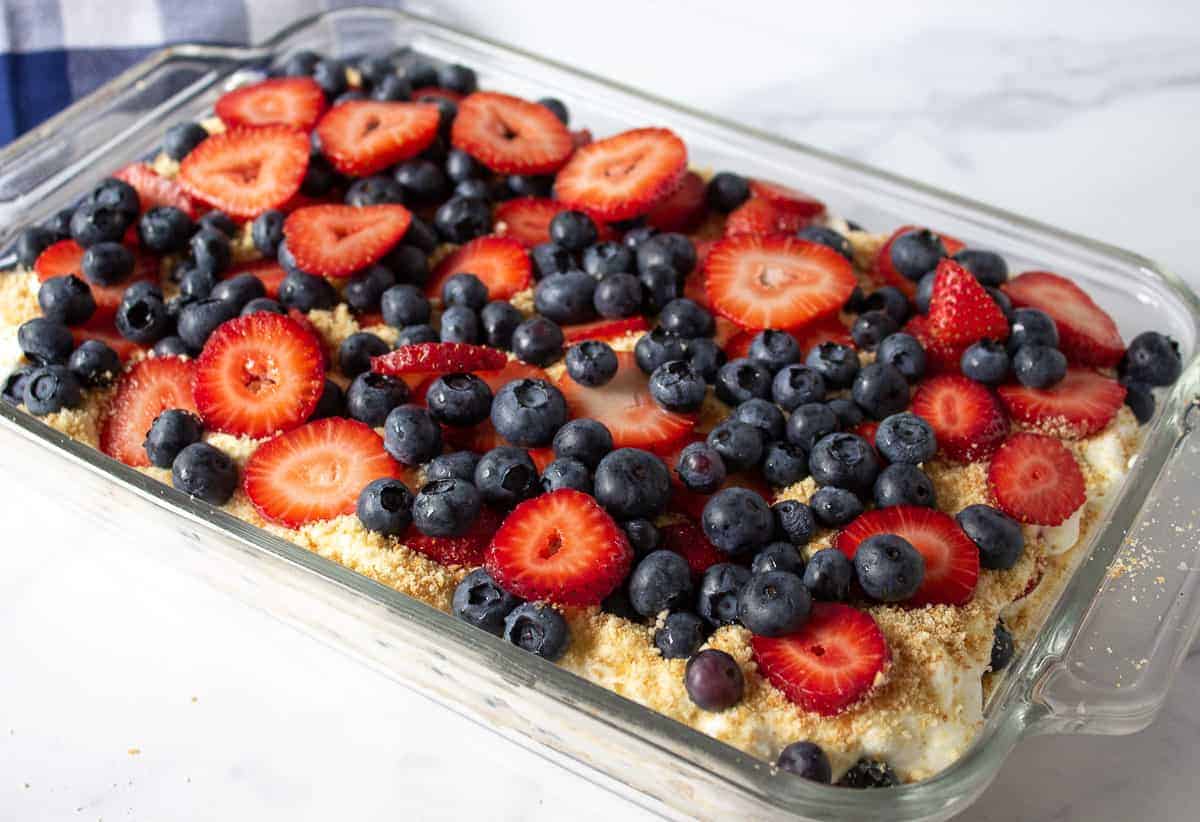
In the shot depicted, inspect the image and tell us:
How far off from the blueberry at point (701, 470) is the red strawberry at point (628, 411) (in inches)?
3.5

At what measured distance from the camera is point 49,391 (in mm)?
1981

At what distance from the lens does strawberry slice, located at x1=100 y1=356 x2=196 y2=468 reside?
2.00 meters

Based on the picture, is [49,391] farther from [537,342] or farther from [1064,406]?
[1064,406]

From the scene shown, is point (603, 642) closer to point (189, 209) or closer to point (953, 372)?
point (953, 372)

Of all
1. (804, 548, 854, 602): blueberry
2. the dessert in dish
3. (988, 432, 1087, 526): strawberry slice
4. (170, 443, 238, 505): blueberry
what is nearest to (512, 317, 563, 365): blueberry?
the dessert in dish

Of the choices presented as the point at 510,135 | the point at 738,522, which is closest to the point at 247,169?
the point at 510,135

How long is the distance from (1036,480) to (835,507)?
0.32 m

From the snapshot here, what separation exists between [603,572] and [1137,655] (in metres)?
0.71

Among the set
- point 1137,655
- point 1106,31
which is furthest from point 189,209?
point 1106,31

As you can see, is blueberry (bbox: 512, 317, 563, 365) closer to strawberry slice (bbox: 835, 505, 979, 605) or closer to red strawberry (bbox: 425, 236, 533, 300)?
red strawberry (bbox: 425, 236, 533, 300)

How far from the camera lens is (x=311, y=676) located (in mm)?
1954

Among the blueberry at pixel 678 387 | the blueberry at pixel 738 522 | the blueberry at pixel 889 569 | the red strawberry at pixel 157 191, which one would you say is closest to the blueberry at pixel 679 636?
the blueberry at pixel 738 522

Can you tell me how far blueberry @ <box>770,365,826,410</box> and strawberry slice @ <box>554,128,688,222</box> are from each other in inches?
19.5

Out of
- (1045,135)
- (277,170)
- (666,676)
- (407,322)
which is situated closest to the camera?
(666,676)
